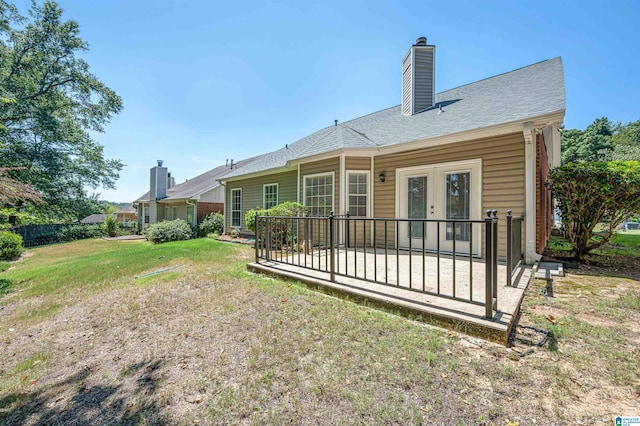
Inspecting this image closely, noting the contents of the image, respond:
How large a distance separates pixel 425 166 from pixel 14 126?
2360cm

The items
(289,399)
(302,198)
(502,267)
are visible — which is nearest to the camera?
(289,399)

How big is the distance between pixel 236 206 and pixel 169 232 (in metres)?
4.12

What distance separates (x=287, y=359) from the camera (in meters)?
2.25

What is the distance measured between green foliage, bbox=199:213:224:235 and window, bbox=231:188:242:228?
1982 mm

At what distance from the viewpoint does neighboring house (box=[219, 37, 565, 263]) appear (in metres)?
5.07

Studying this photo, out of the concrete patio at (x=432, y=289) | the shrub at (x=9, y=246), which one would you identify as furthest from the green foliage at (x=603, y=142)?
the shrub at (x=9, y=246)

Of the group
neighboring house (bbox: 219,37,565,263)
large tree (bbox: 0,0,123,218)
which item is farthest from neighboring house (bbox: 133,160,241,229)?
neighboring house (bbox: 219,37,565,263)

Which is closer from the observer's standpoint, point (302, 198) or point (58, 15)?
point (302, 198)

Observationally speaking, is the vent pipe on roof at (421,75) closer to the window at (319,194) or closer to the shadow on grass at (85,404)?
the window at (319,194)

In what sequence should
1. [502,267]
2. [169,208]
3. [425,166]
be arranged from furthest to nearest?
[169,208] < [425,166] < [502,267]

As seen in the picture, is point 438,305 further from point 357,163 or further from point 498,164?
point 357,163

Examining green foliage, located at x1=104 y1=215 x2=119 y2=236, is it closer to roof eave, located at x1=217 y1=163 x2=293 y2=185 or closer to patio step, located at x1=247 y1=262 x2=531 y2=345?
roof eave, located at x1=217 y1=163 x2=293 y2=185

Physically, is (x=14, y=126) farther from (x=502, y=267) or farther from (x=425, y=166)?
(x=502, y=267)

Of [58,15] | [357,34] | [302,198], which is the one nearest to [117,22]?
[357,34]
